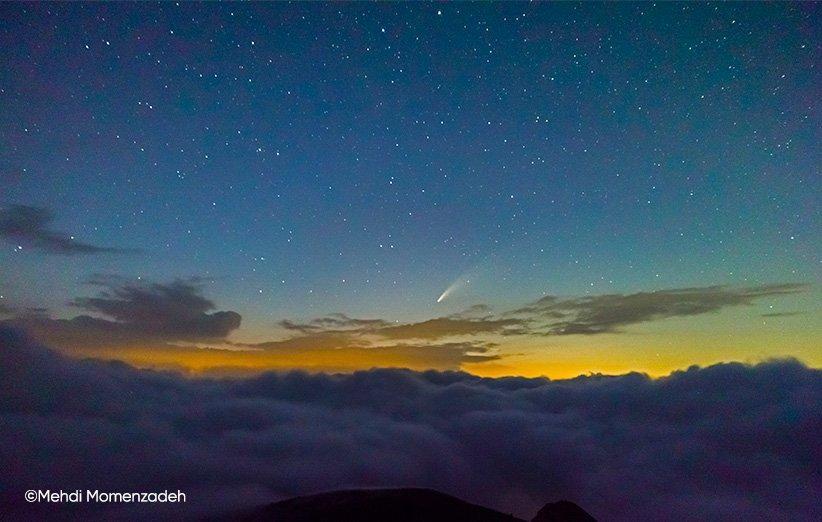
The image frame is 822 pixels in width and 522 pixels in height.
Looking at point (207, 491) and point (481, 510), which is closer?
point (481, 510)

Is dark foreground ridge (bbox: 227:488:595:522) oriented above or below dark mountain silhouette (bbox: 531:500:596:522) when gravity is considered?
above

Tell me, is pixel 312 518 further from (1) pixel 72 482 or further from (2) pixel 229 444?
(2) pixel 229 444

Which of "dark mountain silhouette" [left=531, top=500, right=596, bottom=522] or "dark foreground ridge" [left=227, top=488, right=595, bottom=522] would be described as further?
"dark mountain silhouette" [left=531, top=500, right=596, bottom=522]

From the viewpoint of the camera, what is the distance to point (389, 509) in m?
81.6

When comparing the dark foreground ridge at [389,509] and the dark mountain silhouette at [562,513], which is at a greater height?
the dark foreground ridge at [389,509]

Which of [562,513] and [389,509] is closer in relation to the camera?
[389,509]

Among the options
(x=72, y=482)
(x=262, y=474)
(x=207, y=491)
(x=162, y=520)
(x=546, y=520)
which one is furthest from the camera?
(x=262, y=474)

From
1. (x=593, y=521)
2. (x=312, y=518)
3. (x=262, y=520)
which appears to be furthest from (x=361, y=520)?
(x=593, y=521)

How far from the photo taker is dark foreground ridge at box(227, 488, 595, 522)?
264ft

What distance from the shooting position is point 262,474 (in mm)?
123188

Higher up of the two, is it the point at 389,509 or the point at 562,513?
the point at 389,509

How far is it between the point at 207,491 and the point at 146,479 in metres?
26.0

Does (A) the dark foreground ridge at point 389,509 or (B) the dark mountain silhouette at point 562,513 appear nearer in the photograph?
(A) the dark foreground ridge at point 389,509

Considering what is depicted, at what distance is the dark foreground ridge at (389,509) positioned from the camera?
80.4 metres
